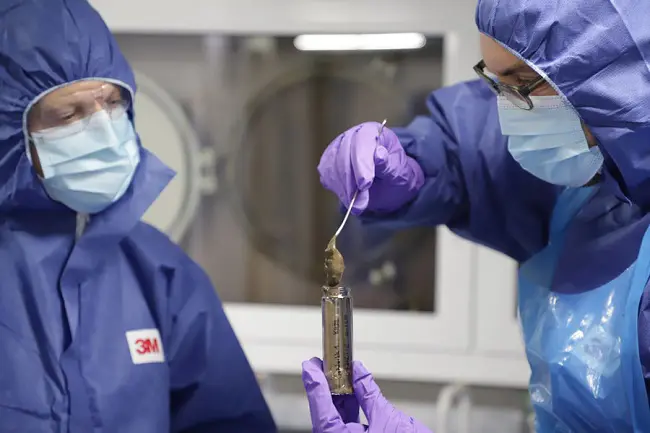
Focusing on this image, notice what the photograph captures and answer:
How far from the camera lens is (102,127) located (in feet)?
3.98

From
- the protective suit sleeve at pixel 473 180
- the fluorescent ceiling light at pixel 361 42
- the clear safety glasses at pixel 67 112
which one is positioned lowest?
the protective suit sleeve at pixel 473 180

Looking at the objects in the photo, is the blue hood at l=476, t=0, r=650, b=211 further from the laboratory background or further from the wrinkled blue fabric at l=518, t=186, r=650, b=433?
the laboratory background

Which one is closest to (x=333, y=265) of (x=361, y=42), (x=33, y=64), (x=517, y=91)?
(x=517, y=91)

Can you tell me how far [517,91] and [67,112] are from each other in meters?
0.70

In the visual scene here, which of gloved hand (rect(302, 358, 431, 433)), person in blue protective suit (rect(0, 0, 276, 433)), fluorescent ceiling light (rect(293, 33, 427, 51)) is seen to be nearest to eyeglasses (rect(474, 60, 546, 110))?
gloved hand (rect(302, 358, 431, 433))

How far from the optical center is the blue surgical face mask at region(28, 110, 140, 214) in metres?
1.20

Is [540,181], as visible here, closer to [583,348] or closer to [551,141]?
[551,141]

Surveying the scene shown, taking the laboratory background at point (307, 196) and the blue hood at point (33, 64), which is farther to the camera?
the laboratory background at point (307, 196)

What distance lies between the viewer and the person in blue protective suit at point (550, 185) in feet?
3.20

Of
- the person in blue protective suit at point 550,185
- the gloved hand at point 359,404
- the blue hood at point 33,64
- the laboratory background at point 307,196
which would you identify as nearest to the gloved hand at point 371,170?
the person in blue protective suit at point 550,185

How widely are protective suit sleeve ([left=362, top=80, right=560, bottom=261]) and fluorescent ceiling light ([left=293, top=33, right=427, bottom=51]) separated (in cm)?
63

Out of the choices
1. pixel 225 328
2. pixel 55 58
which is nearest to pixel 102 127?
pixel 55 58

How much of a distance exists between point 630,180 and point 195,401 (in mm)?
800

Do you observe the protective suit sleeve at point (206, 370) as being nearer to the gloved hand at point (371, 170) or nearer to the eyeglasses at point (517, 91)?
the gloved hand at point (371, 170)
